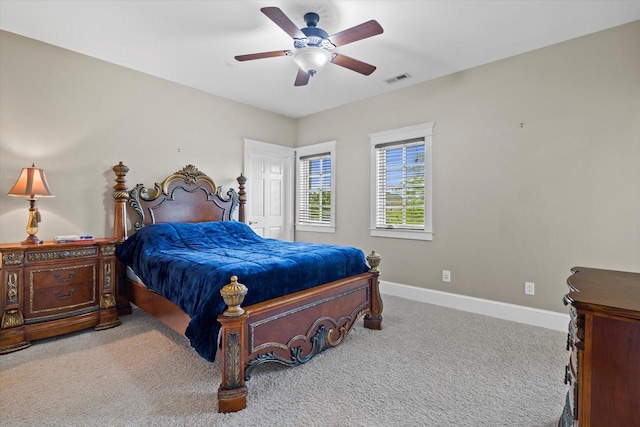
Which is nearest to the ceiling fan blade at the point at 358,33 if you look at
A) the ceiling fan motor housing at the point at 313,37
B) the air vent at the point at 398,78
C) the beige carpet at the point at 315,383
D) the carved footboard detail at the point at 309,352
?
the ceiling fan motor housing at the point at 313,37

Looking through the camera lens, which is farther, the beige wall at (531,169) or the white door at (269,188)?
the white door at (269,188)

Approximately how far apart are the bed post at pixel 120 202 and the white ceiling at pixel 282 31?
1.23 meters

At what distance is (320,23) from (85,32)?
218cm

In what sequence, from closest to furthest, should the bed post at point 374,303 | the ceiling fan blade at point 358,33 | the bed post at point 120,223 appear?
the ceiling fan blade at point 358,33 < the bed post at point 374,303 < the bed post at point 120,223

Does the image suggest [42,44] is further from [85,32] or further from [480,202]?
[480,202]

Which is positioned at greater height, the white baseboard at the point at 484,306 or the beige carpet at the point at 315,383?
the white baseboard at the point at 484,306

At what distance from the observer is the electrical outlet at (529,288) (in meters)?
3.20

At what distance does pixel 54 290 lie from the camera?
2.78 metres

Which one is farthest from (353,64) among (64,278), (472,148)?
(64,278)

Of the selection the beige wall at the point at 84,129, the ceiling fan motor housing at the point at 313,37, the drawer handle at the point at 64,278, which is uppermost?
the ceiling fan motor housing at the point at 313,37

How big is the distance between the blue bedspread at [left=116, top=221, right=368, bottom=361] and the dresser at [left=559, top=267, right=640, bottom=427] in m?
1.66

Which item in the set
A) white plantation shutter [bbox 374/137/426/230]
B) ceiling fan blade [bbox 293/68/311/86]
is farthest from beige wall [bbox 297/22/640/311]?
ceiling fan blade [bbox 293/68/311/86]

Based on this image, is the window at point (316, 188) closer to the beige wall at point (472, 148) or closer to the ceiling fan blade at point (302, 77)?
the beige wall at point (472, 148)

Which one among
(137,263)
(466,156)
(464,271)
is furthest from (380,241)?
(137,263)
